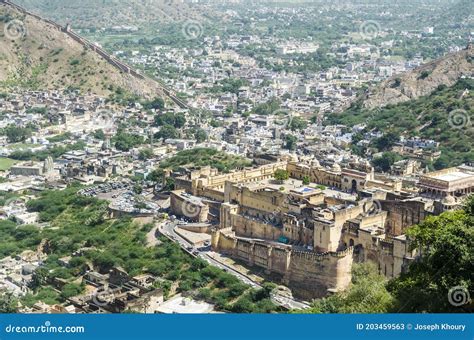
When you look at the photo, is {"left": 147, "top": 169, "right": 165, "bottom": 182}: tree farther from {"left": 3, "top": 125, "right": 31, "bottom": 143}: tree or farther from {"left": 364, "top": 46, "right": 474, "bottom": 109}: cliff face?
{"left": 364, "top": 46, "right": 474, "bottom": 109}: cliff face

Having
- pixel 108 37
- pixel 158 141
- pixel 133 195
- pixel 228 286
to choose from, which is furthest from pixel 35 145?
pixel 108 37

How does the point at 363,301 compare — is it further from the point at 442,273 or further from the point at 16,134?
the point at 16,134

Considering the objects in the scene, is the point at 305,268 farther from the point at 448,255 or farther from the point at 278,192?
the point at 448,255

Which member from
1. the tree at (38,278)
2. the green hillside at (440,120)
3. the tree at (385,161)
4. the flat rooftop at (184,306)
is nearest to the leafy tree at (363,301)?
the flat rooftop at (184,306)

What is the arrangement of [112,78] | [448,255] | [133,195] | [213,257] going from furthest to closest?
[112,78], [133,195], [213,257], [448,255]

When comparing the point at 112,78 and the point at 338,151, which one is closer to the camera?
the point at 338,151

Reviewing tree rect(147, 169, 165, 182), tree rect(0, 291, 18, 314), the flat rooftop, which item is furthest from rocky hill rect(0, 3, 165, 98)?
the flat rooftop

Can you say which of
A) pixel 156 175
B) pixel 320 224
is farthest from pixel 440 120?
pixel 320 224
